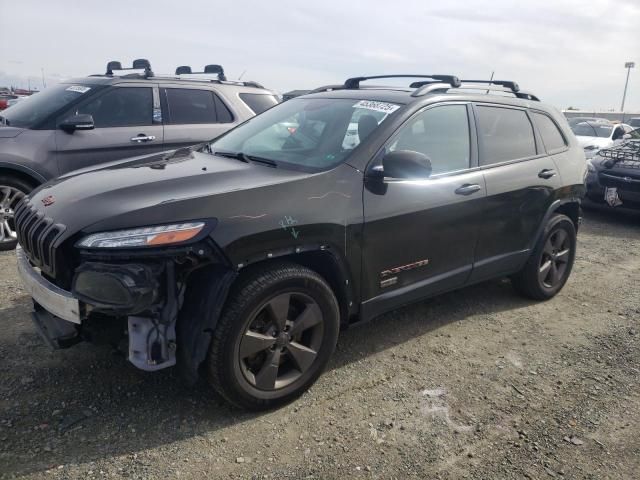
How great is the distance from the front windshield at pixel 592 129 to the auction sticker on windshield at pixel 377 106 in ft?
40.0

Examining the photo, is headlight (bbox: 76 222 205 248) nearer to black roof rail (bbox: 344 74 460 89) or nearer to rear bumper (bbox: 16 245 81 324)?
rear bumper (bbox: 16 245 81 324)

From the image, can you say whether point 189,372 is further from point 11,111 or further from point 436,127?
point 11,111

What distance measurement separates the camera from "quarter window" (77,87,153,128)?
18.4 feet

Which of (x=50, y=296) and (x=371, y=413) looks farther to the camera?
(x=371, y=413)

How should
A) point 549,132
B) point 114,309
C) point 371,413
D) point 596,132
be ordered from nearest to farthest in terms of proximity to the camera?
point 114,309 → point 371,413 → point 549,132 → point 596,132

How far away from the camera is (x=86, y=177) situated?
119 inches

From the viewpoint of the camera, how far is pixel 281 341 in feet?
9.19

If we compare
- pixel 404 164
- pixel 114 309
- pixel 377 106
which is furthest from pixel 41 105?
pixel 404 164

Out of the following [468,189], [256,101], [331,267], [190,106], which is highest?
[256,101]

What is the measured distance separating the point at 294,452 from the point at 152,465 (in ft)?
2.22

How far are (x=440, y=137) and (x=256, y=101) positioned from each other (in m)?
3.73

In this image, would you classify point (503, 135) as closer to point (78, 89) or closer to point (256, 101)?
point (256, 101)

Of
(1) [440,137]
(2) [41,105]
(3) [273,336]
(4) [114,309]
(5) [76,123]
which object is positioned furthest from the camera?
(2) [41,105]

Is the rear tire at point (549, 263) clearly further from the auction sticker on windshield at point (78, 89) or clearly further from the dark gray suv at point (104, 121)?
the auction sticker on windshield at point (78, 89)
